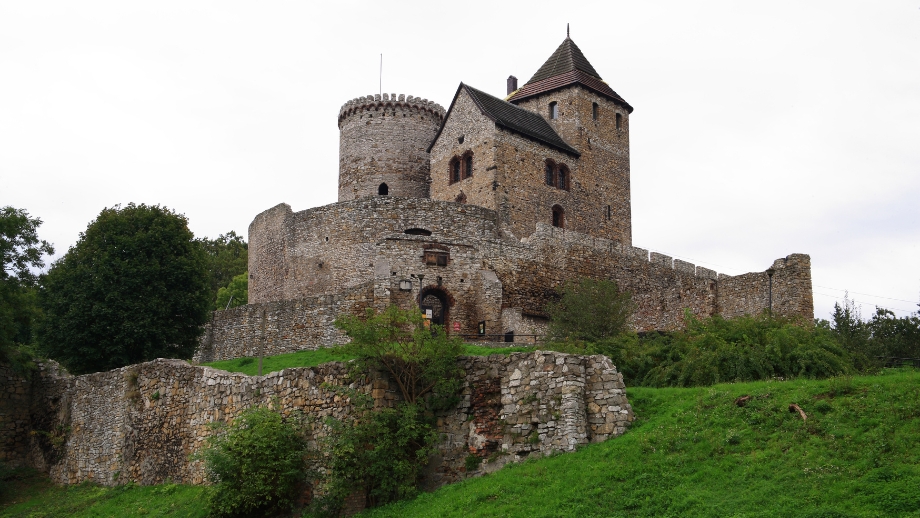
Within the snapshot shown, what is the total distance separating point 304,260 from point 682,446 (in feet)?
86.6

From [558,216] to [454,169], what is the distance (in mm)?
5355

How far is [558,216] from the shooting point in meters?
42.7

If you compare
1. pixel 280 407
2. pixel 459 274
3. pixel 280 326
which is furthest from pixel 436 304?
pixel 280 407

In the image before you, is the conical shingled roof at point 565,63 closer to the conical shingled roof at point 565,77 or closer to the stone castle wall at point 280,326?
the conical shingled roof at point 565,77

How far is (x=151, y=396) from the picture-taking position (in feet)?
79.4

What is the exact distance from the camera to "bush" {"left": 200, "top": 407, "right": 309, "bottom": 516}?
1811 centimetres

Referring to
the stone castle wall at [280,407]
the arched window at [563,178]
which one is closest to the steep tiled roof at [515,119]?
the arched window at [563,178]

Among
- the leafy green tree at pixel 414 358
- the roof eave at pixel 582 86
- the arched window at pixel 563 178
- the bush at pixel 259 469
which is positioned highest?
the roof eave at pixel 582 86

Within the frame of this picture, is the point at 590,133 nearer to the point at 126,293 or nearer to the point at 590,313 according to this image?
the point at 590,313

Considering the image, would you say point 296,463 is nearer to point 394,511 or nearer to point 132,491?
point 394,511

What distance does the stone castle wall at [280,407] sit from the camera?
52.6 feet

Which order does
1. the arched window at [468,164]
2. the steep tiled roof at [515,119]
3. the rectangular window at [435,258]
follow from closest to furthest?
the rectangular window at [435,258] < the steep tiled roof at [515,119] < the arched window at [468,164]

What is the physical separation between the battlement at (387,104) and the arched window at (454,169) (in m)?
6.56

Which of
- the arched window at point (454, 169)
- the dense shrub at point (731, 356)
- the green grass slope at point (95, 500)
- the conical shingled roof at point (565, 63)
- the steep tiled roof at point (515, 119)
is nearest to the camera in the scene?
the dense shrub at point (731, 356)
